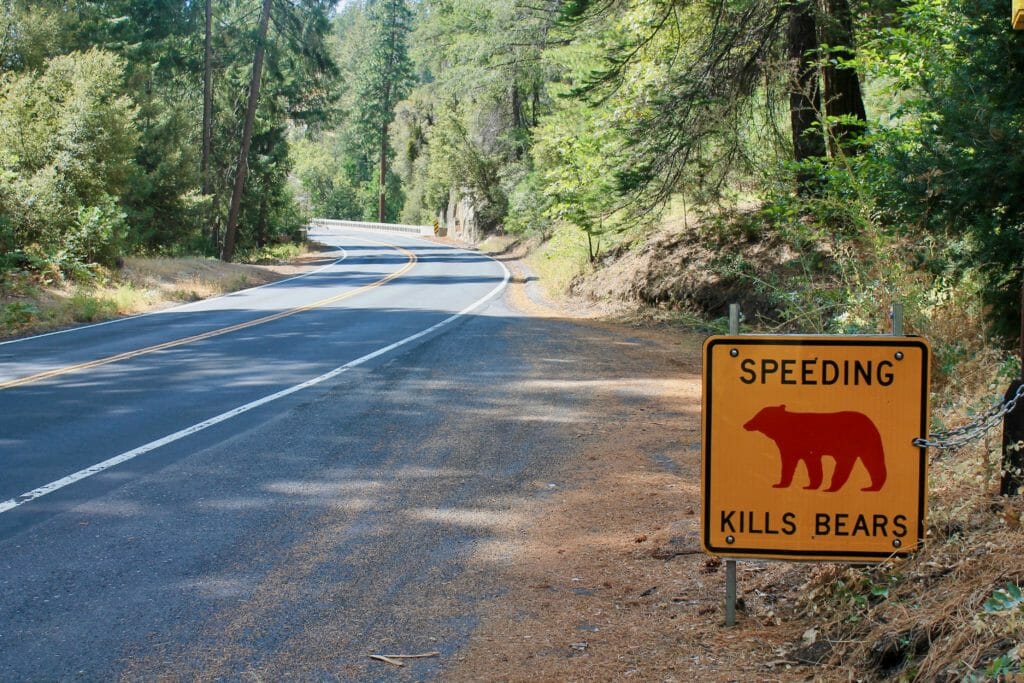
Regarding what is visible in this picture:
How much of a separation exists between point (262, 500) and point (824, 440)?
403 cm

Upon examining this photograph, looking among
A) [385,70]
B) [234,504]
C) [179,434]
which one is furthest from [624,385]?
[385,70]

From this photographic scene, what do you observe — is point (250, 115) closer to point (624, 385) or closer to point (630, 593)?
point (624, 385)

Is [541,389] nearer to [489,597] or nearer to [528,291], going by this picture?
[489,597]

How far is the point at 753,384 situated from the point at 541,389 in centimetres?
722

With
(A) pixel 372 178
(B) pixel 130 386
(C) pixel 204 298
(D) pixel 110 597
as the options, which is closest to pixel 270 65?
(C) pixel 204 298

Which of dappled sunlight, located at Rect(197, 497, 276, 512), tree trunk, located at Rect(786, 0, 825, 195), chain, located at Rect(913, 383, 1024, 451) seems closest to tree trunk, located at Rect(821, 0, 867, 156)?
tree trunk, located at Rect(786, 0, 825, 195)

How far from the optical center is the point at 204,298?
26.9 m

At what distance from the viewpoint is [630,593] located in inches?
196

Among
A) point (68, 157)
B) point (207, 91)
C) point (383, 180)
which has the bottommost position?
point (68, 157)

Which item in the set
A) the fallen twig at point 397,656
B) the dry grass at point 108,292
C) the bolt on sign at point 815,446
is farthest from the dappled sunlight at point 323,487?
the dry grass at point 108,292

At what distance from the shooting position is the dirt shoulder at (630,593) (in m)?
4.05

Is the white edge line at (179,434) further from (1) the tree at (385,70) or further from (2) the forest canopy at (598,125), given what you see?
(1) the tree at (385,70)

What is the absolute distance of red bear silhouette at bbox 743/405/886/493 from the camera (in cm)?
408

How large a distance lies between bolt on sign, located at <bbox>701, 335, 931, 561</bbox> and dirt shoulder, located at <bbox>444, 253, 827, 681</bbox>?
48 centimetres
